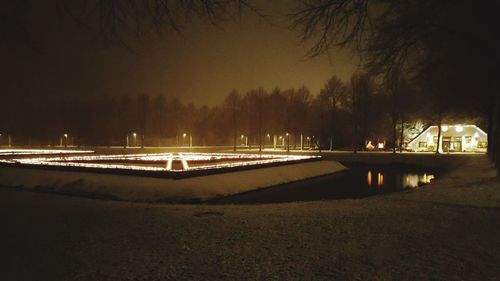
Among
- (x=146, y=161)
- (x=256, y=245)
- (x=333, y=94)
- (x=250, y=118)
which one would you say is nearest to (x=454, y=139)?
(x=333, y=94)

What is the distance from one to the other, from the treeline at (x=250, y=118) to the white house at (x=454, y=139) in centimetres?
281

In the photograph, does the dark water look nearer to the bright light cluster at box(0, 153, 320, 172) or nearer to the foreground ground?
the bright light cluster at box(0, 153, 320, 172)

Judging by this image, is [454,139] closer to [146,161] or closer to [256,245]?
[146,161]

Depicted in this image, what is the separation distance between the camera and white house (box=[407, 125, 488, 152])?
64.1 metres

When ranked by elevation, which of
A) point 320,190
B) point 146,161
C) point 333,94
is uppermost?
point 333,94

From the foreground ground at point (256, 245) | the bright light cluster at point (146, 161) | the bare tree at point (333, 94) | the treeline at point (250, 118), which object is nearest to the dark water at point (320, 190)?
the bright light cluster at point (146, 161)

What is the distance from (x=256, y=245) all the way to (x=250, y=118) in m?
65.1

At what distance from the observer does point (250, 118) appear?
238 ft

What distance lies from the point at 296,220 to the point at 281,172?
1979cm

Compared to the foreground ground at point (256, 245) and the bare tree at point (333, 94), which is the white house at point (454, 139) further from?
the foreground ground at point (256, 245)

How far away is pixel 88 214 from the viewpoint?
452 inches

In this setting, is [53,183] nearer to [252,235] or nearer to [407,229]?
[252,235]

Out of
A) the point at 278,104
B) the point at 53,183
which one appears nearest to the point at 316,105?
the point at 278,104

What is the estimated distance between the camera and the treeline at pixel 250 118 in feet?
199
